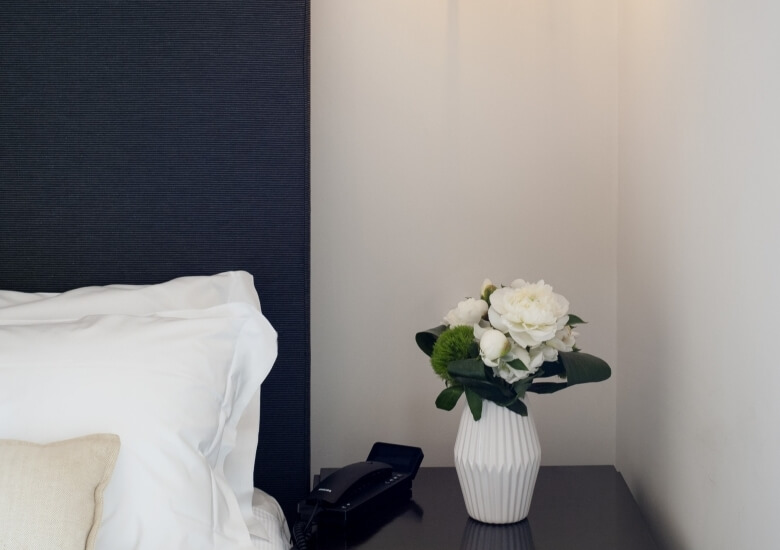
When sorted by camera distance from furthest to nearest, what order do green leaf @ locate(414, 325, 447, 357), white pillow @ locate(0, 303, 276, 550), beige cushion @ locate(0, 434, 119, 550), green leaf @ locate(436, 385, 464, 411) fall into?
1. green leaf @ locate(414, 325, 447, 357)
2. green leaf @ locate(436, 385, 464, 411)
3. white pillow @ locate(0, 303, 276, 550)
4. beige cushion @ locate(0, 434, 119, 550)

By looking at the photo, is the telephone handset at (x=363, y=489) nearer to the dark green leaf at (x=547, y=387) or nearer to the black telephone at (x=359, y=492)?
the black telephone at (x=359, y=492)

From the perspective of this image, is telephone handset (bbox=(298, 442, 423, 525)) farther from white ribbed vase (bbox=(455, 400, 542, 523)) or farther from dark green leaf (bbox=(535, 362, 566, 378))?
dark green leaf (bbox=(535, 362, 566, 378))

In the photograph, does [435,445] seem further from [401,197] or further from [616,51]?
[616,51]

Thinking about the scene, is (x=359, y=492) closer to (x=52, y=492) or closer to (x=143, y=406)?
(x=143, y=406)

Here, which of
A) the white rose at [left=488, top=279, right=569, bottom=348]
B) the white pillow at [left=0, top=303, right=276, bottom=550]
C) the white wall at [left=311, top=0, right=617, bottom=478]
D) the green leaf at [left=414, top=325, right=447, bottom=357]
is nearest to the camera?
the white pillow at [left=0, top=303, right=276, bottom=550]

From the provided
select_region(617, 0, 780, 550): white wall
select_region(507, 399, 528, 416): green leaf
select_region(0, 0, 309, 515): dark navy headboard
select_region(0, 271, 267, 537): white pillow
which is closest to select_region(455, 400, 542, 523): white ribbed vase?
select_region(507, 399, 528, 416): green leaf

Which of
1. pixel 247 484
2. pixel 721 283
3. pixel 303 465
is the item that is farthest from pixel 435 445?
pixel 721 283

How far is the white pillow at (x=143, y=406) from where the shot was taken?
1.22 meters

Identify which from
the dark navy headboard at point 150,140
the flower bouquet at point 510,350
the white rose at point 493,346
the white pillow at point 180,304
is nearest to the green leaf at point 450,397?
the flower bouquet at point 510,350

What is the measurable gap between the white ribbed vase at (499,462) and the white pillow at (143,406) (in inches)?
16.2

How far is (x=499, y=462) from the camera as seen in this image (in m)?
1.43

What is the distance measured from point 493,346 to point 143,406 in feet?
1.86

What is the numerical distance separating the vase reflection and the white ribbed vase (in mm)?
15

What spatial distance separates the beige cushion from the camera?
104 cm
